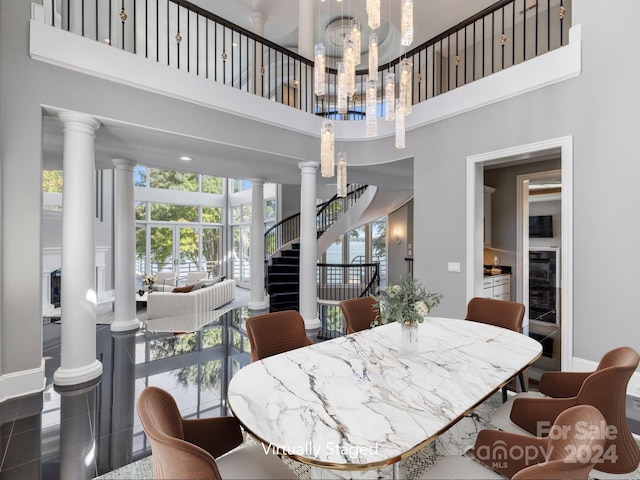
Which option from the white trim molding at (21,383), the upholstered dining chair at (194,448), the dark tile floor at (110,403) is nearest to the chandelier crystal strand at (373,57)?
the upholstered dining chair at (194,448)

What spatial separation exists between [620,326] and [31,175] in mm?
5821

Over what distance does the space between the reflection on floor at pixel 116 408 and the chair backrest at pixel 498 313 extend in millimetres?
748

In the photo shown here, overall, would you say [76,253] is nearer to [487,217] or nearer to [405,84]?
[405,84]

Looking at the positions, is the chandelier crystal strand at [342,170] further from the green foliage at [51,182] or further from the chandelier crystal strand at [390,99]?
the green foliage at [51,182]

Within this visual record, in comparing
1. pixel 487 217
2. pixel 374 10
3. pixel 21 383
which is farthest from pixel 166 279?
pixel 374 10

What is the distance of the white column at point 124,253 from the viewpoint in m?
5.26

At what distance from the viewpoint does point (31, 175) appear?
10.3ft

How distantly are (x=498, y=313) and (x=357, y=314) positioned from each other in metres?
Answer: 1.29

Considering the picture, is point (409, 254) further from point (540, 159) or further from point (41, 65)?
point (41, 65)

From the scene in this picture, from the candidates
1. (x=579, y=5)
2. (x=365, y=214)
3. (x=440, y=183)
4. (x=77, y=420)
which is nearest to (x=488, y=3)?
(x=579, y=5)

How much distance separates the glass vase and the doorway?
235 cm

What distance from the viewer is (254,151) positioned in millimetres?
4672

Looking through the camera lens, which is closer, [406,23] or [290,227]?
[406,23]

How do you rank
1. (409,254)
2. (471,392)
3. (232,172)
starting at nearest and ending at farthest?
1. (471,392)
2. (232,172)
3. (409,254)
